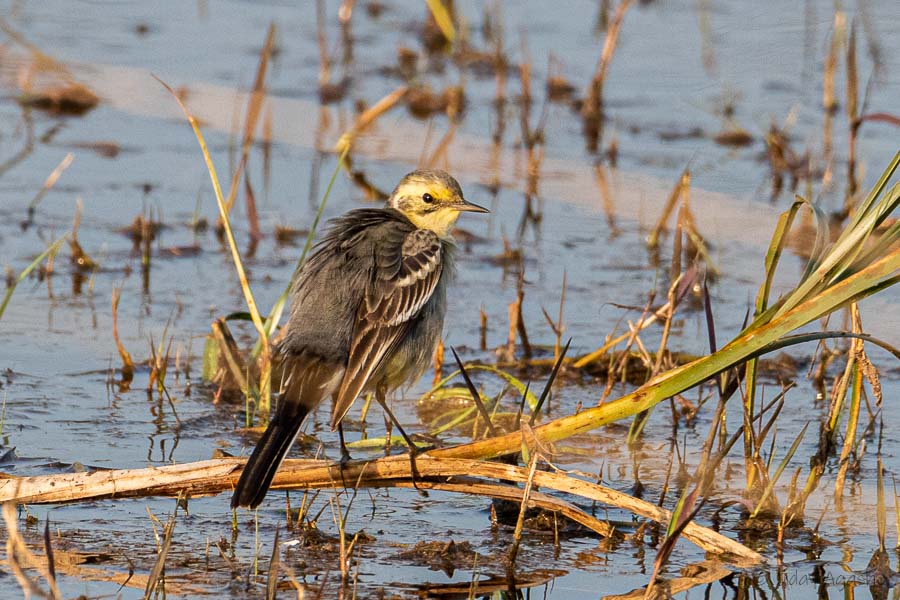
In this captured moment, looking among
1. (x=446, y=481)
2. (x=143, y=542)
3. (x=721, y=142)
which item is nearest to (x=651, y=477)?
(x=446, y=481)

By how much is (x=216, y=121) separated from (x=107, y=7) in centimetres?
418

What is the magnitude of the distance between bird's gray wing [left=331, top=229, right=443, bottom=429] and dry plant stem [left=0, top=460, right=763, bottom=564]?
0.38 metres

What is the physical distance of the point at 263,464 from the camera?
540cm

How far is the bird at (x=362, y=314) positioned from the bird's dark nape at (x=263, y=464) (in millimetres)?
106

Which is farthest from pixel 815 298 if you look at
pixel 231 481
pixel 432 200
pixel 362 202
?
pixel 362 202

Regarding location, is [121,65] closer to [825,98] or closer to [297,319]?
[825,98]

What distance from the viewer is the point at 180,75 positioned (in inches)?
518

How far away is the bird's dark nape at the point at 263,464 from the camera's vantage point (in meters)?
5.30

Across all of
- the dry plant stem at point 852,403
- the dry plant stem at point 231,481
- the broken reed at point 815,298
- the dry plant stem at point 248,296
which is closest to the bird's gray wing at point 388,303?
the dry plant stem at point 231,481

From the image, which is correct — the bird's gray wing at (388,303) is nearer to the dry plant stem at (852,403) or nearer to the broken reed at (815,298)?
the broken reed at (815,298)

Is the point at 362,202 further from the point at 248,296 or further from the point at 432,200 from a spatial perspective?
the point at 248,296

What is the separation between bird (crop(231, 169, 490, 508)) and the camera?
243 inches

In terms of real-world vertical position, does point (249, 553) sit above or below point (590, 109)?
below

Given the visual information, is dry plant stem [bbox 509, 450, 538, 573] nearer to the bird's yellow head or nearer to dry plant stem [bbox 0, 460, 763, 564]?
dry plant stem [bbox 0, 460, 763, 564]
